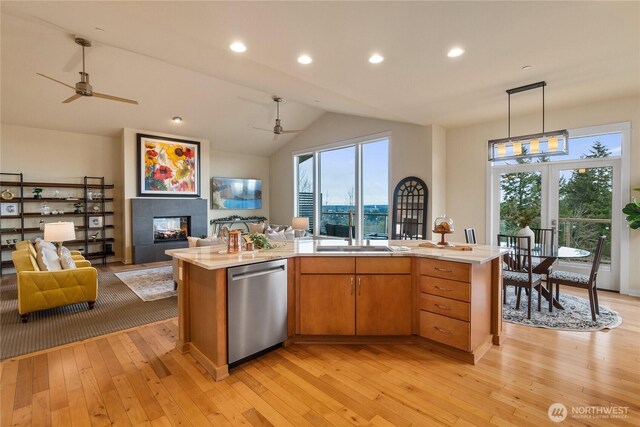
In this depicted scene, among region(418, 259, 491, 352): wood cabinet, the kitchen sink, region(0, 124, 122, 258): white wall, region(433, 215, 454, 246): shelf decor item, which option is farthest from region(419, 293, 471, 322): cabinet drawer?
region(0, 124, 122, 258): white wall

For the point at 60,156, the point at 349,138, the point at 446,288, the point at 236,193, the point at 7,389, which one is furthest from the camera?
the point at 236,193

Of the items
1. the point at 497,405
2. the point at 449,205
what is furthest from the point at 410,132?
the point at 497,405

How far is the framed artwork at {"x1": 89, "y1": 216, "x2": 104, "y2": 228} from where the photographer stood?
670 cm

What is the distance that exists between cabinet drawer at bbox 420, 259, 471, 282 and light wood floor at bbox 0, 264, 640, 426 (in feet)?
2.33

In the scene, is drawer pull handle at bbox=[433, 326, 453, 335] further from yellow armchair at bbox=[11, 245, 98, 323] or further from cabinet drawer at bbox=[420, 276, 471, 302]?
yellow armchair at bbox=[11, 245, 98, 323]

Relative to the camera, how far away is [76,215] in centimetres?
655

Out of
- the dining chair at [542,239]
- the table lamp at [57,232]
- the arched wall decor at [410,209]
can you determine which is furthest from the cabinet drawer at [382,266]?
the table lamp at [57,232]

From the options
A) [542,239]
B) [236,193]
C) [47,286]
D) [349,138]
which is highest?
[349,138]

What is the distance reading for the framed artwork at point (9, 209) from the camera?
578cm

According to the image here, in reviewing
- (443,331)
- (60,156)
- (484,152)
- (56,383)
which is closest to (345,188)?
(484,152)

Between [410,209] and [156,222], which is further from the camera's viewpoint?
[156,222]

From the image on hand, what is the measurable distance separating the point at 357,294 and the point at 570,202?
13.6 ft

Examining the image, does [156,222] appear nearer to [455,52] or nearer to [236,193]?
[236,193]

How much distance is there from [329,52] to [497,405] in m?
3.26
